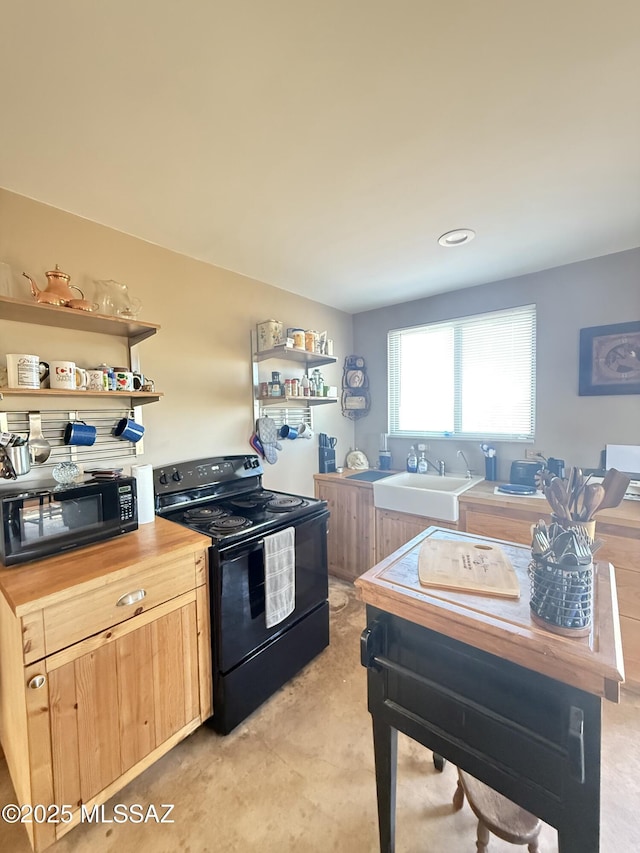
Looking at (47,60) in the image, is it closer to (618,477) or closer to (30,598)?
(30,598)

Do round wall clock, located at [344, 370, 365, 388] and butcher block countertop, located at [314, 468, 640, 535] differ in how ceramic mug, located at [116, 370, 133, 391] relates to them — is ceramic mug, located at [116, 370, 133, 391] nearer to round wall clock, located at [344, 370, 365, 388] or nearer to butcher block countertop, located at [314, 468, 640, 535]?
butcher block countertop, located at [314, 468, 640, 535]

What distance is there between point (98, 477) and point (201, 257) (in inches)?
54.3

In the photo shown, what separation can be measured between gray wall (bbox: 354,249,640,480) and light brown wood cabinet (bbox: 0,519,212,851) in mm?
2225

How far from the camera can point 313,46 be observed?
0.90 m

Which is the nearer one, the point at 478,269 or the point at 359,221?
the point at 359,221

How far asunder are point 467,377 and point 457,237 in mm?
1137

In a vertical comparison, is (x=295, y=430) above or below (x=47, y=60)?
below

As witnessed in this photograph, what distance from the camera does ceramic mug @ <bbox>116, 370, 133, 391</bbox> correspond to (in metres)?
1.65

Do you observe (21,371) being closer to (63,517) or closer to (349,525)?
(63,517)

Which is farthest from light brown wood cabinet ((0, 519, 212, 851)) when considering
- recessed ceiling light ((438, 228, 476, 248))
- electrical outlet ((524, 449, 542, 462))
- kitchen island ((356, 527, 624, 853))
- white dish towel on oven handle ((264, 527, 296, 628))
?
electrical outlet ((524, 449, 542, 462))

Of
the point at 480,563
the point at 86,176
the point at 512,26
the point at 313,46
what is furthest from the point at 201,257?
the point at 480,563

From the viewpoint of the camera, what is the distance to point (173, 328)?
6.55 feet

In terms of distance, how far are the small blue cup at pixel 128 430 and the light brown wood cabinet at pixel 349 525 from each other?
4.97 ft

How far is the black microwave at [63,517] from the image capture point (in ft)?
3.81
